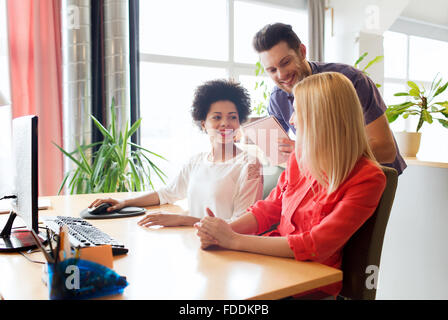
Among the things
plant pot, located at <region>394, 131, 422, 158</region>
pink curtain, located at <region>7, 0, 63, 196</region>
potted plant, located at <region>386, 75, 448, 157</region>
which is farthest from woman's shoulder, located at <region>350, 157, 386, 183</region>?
pink curtain, located at <region>7, 0, 63, 196</region>

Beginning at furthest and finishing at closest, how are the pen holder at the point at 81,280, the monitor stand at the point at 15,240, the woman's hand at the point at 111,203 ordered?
the woman's hand at the point at 111,203 → the monitor stand at the point at 15,240 → the pen holder at the point at 81,280

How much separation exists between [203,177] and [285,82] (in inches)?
20.9

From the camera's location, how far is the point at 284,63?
1636 millimetres

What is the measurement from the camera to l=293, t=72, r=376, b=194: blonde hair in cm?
109

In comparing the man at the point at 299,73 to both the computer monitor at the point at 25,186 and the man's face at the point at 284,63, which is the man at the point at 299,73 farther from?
the computer monitor at the point at 25,186

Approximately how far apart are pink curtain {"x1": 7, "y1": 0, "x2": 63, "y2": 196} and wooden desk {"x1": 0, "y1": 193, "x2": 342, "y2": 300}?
7.55ft

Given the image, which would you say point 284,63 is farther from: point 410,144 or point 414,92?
point 410,144

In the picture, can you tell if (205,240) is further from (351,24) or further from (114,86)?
(351,24)

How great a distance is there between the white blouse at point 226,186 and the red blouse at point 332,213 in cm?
32

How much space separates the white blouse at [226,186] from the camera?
1.55 m

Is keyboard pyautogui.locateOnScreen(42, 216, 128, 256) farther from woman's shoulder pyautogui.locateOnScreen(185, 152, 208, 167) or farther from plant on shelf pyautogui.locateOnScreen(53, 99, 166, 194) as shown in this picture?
plant on shelf pyautogui.locateOnScreen(53, 99, 166, 194)

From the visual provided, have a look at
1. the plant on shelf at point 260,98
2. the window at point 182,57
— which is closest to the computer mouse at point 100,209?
the window at point 182,57

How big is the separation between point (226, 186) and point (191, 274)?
0.67m

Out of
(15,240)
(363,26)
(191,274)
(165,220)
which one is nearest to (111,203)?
(165,220)
